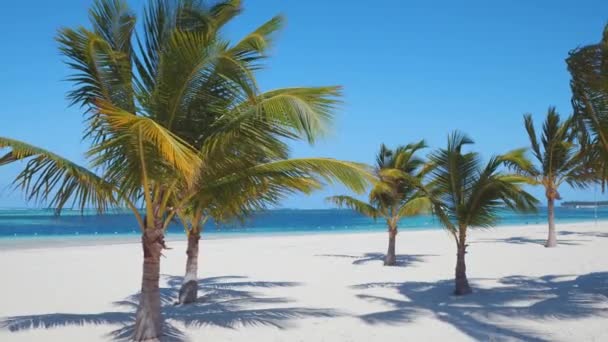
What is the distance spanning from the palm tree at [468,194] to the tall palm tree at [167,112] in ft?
13.0

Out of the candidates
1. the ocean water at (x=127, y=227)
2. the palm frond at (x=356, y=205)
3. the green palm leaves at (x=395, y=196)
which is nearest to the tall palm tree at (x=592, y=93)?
the ocean water at (x=127, y=227)

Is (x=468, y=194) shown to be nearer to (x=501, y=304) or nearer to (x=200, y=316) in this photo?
(x=501, y=304)

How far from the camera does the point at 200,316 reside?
7238 millimetres

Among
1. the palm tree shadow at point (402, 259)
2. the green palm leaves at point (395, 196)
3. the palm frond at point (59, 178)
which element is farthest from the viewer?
the palm tree shadow at point (402, 259)

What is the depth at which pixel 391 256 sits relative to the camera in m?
13.7

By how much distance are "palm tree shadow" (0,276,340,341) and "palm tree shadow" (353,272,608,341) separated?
1326 mm

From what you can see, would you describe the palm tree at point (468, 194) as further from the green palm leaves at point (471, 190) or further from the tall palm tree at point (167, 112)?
the tall palm tree at point (167, 112)

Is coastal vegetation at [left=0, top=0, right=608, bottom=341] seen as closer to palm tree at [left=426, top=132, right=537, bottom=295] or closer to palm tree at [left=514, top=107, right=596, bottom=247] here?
palm tree at [left=426, top=132, right=537, bottom=295]

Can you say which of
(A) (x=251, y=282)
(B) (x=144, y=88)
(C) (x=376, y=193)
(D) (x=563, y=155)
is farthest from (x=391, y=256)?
(B) (x=144, y=88)

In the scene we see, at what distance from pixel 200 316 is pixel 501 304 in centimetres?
467

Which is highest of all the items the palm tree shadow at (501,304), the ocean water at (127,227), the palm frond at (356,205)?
the palm frond at (356,205)

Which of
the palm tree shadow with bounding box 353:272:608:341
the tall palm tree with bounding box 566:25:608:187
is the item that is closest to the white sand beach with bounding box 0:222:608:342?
the palm tree shadow with bounding box 353:272:608:341

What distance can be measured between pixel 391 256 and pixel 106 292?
7.48m

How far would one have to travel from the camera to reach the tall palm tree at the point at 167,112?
5.32m
